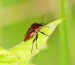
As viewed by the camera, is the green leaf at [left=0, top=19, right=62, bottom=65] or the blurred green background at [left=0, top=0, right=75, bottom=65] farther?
the blurred green background at [left=0, top=0, right=75, bottom=65]

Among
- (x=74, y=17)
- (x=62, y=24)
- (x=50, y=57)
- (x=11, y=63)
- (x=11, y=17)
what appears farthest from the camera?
(x=11, y=17)

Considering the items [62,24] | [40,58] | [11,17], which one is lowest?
[62,24]

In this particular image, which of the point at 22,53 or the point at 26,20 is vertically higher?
the point at 26,20

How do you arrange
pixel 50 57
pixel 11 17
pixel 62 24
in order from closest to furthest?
pixel 62 24, pixel 50 57, pixel 11 17

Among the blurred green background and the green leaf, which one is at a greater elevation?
the blurred green background

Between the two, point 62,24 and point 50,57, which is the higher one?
point 50,57

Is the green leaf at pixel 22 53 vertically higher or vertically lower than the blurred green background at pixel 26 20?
lower

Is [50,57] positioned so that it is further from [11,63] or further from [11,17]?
[11,63]

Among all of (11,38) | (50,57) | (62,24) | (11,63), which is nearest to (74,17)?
(50,57)

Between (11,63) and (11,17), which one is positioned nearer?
(11,63)

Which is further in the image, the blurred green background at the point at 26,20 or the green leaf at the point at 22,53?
the blurred green background at the point at 26,20

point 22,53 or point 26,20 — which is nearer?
point 22,53
